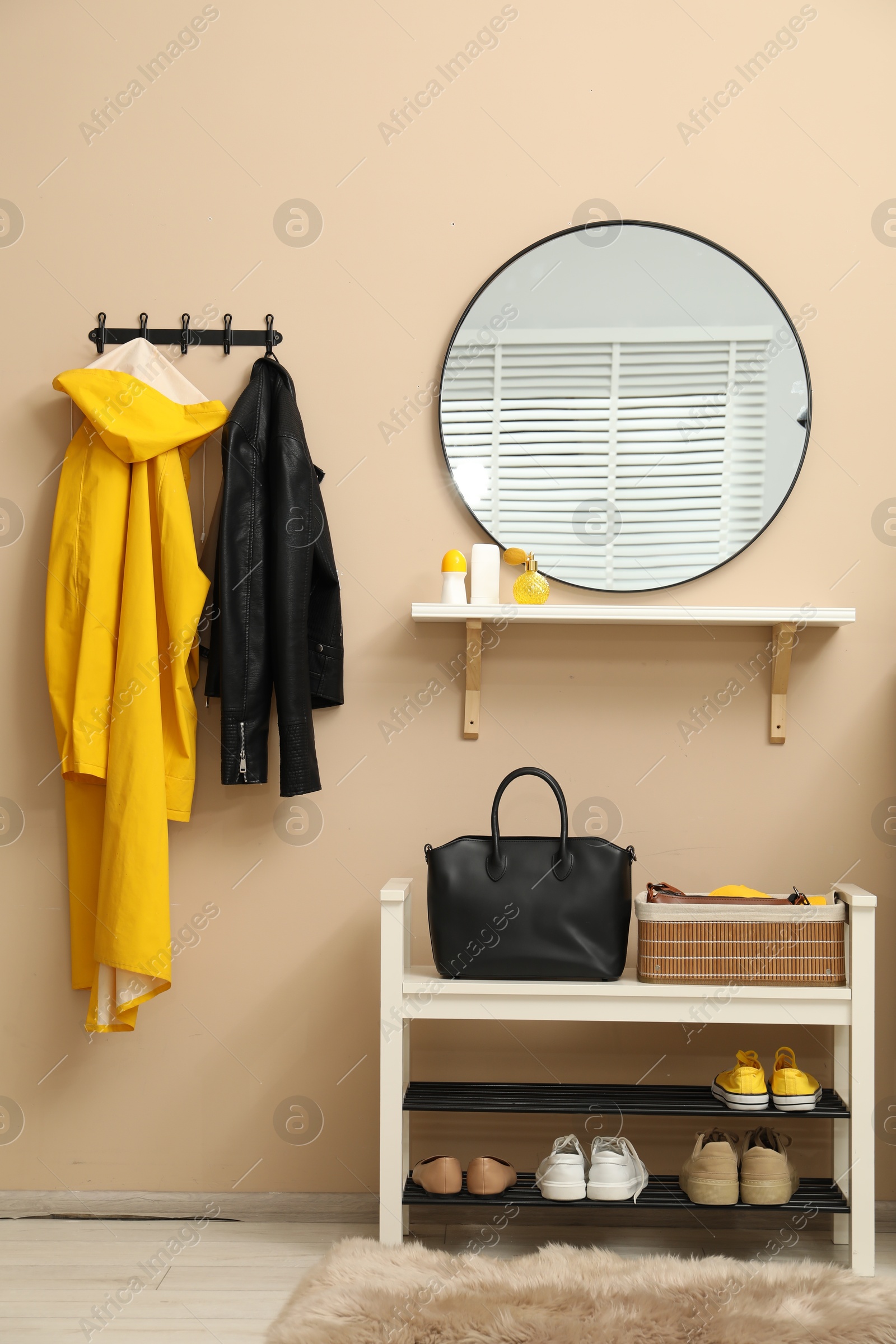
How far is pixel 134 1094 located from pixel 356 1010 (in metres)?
0.49

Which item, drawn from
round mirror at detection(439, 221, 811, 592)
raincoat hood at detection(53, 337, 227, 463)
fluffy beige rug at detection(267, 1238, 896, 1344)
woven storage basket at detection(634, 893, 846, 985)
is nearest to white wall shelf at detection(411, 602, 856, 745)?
round mirror at detection(439, 221, 811, 592)

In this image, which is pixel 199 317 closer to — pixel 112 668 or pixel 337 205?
pixel 337 205

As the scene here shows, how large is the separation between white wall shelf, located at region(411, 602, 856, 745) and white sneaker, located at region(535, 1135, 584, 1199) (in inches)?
31.6

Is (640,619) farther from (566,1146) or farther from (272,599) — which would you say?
(566,1146)

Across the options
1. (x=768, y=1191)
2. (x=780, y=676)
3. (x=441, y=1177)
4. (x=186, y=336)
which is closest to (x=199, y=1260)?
(x=441, y=1177)

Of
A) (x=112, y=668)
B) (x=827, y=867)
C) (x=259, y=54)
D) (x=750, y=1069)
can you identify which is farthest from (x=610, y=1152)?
(x=259, y=54)

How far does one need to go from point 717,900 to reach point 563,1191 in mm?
560

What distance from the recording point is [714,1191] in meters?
1.60

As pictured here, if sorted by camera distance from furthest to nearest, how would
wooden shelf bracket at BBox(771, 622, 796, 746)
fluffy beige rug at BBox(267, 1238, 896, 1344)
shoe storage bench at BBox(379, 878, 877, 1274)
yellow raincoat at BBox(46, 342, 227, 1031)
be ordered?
wooden shelf bracket at BBox(771, 622, 796, 746)
yellow raincoat at BBox(46, 342, 227, 1031)
shoe storage bench at BBox(379, 878, 877, 1274)
fluffy beige rug at BBox(267, 1238, 896, 1344)

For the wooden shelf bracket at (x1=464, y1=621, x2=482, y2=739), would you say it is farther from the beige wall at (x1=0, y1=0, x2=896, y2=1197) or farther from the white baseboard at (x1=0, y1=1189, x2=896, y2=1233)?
the white baseboard at (x1=0, y1=1189, x2=896, y2=1233)

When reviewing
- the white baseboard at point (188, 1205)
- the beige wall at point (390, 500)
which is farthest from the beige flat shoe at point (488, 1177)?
the white baseboard at point (188, 1205)

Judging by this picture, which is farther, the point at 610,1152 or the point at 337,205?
the point at 337,205

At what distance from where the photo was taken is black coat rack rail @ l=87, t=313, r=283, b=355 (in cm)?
199

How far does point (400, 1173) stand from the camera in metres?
1.62
